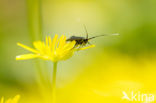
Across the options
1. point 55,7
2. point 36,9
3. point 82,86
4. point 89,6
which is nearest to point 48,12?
point 55,7

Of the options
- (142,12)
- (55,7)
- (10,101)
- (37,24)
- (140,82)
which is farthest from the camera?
(55,7)

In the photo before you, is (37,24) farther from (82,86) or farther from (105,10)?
(105,10)

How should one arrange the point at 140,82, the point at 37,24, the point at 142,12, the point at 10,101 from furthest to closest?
1. the point at 142,12
2. the point at 37,24
3. the point at 140,82
4. the point at 10,101

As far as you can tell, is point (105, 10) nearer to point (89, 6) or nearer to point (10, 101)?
point (89, 6)

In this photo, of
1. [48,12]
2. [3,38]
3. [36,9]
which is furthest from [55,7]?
[36,9]

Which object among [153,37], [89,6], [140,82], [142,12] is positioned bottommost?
[140,82]

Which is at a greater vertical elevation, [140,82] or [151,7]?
[151,7]

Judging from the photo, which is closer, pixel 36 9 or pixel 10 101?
pixel 10 101
